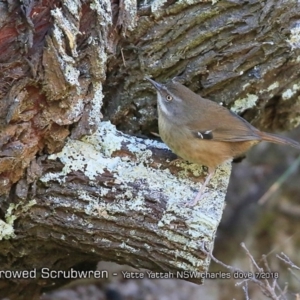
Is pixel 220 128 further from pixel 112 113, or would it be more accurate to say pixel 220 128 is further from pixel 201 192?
pixel 112 113

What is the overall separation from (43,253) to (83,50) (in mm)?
1533

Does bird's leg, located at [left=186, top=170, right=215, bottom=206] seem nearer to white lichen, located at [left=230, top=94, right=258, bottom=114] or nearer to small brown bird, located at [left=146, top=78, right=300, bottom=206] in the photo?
small brown bird, located at [left=146, top=78, right=300, bottom=206]

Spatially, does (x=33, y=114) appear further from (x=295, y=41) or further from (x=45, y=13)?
(x=295, y=41)

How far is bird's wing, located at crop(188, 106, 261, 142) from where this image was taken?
3897 millimetres

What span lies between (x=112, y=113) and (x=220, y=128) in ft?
2.72

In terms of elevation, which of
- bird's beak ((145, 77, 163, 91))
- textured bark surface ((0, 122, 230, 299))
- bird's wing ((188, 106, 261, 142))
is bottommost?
textured bark surface ((0, 122, 230, 299))

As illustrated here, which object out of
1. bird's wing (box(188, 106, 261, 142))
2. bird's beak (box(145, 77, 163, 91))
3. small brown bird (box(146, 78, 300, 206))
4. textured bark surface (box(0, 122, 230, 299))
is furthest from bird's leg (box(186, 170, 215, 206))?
bird's beak (box(145, 77, 163, 91))

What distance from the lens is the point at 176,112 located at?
394 cm

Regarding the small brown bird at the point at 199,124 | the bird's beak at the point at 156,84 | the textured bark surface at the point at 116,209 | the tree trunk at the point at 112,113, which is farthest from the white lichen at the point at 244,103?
the textured bark surface at the point at 116,209

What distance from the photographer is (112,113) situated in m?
4.03

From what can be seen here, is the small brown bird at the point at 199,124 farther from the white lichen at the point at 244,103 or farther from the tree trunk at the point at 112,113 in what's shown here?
the white lichen at the point at 244,103

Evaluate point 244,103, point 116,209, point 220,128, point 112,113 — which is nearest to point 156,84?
point 112,113

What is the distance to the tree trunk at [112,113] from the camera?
321cm

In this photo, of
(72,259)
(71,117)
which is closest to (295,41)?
(71,117)
